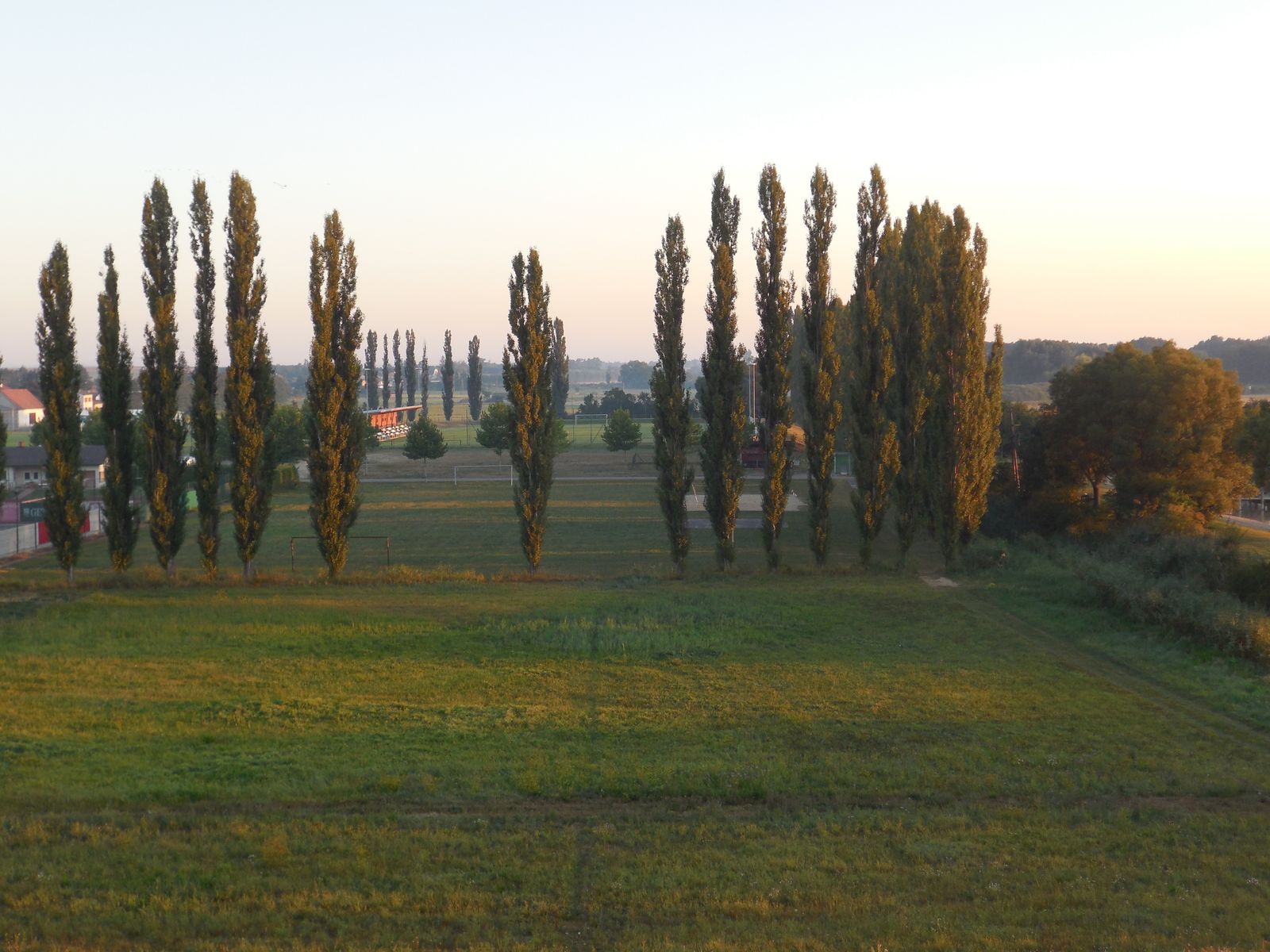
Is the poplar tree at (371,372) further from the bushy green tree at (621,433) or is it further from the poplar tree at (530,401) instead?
the poplar tree at (530,401)

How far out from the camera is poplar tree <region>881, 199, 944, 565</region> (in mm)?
30703

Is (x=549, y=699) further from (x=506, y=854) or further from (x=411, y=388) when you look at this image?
(x=411, y=388)

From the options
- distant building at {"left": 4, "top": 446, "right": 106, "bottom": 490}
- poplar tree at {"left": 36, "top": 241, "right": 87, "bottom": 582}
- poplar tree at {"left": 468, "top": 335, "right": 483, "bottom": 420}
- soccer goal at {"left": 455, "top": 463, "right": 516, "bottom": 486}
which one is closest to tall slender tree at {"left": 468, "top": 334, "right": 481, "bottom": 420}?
poplar tree at {"left": 468, "top": 335, "right": 483, "bottom": 420}

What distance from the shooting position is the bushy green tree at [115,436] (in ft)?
92.4

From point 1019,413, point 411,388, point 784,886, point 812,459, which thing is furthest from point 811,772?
point 411,388

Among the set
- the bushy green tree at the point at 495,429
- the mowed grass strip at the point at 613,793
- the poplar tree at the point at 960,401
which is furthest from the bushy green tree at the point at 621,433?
the mowed grass strip at the point at 613,793

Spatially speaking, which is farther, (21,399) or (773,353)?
(21,399)

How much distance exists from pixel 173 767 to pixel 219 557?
23.6 m

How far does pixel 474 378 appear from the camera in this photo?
4823 inches

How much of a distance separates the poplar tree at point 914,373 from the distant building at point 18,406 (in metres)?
90.6

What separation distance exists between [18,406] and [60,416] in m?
84.2

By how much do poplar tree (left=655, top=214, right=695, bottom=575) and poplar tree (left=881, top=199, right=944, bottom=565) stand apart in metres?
6.32

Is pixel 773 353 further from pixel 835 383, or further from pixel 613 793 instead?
pixel 613 793

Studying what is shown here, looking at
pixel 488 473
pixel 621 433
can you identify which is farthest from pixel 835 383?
pixel 621 433
